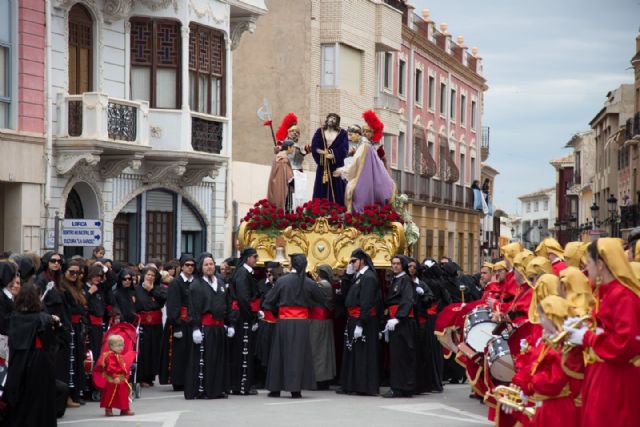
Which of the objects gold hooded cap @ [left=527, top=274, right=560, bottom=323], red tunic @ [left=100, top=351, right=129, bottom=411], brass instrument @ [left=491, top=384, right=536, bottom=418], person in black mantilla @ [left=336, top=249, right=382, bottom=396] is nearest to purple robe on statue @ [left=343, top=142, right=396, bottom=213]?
person in black mantilla @ [left=336, top=249, right=382, bottom=396]

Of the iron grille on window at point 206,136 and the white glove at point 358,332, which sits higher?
the iron grille on window at point 206,136

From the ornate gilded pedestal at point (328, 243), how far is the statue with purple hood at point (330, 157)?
1067 millimetres

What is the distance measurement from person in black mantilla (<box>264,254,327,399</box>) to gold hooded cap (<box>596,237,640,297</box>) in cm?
937

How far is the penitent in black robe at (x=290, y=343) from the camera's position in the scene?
18688 mm

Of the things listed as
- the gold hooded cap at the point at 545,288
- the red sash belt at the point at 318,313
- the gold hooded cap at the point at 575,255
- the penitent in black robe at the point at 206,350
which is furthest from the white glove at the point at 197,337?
the gold hooded cap at the point at 545,288

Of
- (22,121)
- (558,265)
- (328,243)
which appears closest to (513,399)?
(558,265)

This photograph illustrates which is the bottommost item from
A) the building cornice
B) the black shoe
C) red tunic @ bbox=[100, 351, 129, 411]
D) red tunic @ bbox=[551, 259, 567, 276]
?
the black shoe

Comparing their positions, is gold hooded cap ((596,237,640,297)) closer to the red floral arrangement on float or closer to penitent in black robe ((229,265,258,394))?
penitent in black robe ((229,265,258,394))

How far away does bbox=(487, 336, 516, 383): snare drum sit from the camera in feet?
45.7

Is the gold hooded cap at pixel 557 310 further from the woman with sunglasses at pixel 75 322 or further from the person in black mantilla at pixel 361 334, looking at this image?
the person in black mantilla at pixel 361 334

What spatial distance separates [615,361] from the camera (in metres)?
9.52

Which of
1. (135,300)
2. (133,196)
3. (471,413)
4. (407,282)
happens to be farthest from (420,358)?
(133,196)

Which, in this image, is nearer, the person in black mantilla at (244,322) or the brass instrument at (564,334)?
the brass instrument at (564,334)

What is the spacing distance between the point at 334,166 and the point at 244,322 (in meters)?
3.71
